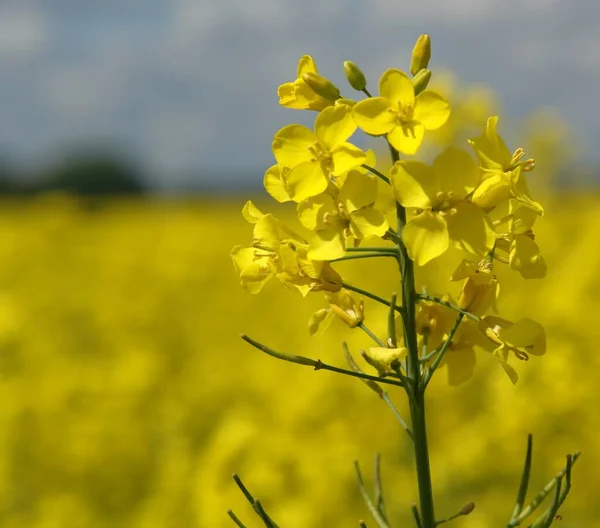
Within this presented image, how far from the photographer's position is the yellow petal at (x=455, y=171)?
3.79 ft

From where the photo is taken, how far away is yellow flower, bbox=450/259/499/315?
1237 millimetres

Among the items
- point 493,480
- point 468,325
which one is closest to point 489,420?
point 493,480

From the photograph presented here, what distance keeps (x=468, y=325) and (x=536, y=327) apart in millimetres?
125

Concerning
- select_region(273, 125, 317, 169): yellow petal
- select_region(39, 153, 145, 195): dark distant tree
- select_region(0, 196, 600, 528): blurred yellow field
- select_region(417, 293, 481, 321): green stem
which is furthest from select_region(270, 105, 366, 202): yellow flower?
select_region(39, 153, 145, 195): dark distant tree

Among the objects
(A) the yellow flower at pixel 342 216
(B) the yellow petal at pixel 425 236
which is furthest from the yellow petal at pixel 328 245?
(B) the yellow petal at pixel 425 236

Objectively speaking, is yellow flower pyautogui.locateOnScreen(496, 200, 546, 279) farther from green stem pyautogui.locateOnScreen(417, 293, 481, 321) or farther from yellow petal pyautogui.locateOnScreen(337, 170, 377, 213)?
yellow petal pyautogui.locateOnScreen(337, 170, 377, 213)

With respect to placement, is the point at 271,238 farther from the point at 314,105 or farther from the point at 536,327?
the point at 536,327

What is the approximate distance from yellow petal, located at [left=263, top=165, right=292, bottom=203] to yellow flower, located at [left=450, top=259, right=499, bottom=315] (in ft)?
0.96

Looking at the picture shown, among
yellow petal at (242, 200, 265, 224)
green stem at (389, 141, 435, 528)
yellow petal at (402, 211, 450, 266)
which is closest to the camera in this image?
yellow petal at (402, 211, 450, 266)

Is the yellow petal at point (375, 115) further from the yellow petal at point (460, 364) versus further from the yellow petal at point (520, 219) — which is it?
the yellow petal at point (460, 364)

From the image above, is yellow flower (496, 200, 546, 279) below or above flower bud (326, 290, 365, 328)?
below

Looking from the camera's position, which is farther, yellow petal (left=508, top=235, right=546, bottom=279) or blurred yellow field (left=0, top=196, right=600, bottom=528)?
blurred yellow field (left=0, top=196, right=600, bottom=528)

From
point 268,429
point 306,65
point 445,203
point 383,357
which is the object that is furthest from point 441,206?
point 268,429

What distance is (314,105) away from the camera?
1294 millimetres
